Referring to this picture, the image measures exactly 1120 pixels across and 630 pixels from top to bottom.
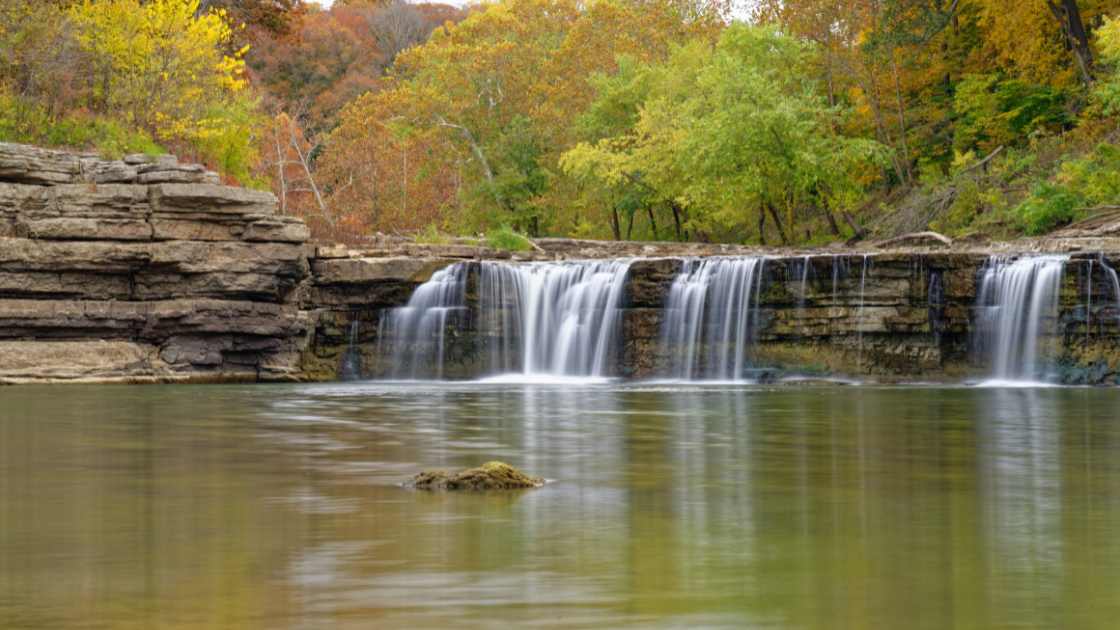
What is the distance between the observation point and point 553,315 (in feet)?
123

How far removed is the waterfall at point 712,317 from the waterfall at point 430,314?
5450 millimetres

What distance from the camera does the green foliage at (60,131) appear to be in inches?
1561

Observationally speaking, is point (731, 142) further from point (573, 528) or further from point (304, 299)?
point (573, 528)

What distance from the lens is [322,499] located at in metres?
10.9

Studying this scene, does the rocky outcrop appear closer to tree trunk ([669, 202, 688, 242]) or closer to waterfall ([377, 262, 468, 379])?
waterfall ([377, 262, 468, 379])

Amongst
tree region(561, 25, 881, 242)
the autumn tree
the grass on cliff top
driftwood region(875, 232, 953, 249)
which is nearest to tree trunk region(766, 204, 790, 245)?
tree region(561, 25, 881, 242)

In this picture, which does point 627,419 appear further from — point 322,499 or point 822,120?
point 822,120

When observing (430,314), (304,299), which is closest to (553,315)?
(430,314)

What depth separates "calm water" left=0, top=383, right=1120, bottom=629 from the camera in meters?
6.79

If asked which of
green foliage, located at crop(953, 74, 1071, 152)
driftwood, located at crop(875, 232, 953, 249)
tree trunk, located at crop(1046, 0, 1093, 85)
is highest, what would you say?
tree trunk, located at crop(1046, 0, 1093, 85)

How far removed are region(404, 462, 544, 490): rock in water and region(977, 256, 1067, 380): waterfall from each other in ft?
74.4

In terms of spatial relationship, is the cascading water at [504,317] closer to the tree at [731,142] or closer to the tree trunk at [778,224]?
the tree at [731,142]

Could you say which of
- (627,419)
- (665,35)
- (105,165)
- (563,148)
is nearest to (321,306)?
(105,165)

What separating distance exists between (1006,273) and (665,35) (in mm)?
34754
